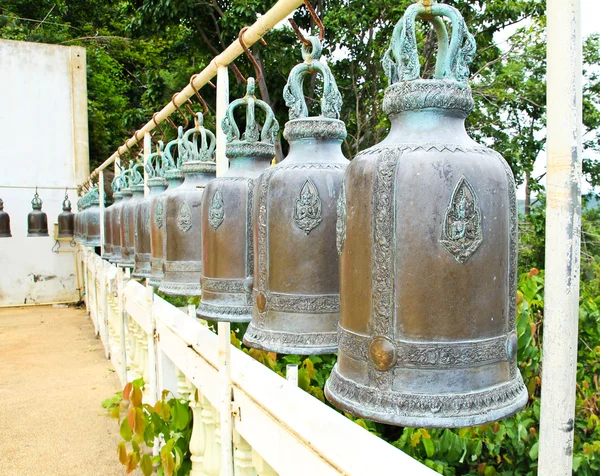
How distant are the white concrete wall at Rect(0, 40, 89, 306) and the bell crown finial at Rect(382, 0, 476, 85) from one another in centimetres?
1167

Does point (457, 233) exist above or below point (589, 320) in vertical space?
above

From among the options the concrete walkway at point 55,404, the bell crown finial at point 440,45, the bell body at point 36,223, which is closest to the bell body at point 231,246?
the bell crown finial at point 440,45

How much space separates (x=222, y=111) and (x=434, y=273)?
1371mm

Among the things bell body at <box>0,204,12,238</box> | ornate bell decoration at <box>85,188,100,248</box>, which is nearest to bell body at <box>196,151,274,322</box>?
ornate bell decoration at <box>85,188,100,248</box>

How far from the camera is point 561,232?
2.98ft

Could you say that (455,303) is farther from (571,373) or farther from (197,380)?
(197,380)

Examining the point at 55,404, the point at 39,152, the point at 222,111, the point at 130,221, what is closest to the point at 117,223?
the point at 130,221

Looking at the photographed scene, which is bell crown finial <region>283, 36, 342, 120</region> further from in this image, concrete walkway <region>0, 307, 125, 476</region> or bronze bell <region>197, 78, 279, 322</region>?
concrete walkway <region>0, 307, 125, 476</region>

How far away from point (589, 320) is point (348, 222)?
2.05 metres

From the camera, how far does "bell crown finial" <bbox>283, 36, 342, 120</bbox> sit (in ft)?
4.75

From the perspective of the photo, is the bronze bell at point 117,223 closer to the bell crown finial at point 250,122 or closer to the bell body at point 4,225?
the bell crown finial at point 250,122

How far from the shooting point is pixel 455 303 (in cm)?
100

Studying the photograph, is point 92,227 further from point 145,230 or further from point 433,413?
point 433,413

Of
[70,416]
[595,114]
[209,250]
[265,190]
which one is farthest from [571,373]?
[595,114]
